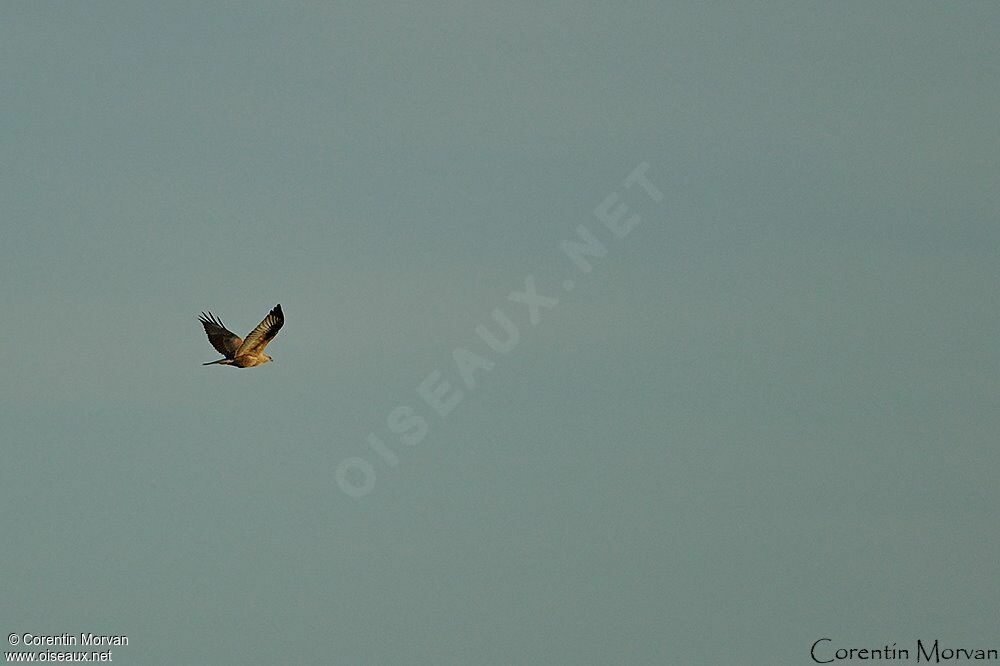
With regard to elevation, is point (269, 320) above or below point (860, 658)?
above

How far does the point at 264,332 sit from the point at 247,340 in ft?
2.66

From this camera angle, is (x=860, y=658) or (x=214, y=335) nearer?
(x=214, y=335)

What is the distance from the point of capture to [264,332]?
88500 millimetres

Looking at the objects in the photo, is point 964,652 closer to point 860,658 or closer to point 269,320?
point 860,658

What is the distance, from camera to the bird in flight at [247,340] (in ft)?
290

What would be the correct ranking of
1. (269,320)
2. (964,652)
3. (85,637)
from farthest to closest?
(85,637) < (964,652) < (269,320)

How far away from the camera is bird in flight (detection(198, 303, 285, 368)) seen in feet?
290

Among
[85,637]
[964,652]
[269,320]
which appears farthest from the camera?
[85,637]

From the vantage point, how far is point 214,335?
8906 centimetres

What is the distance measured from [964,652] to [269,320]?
131 ft

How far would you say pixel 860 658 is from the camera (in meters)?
108

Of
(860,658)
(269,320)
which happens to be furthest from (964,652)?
(269,320)

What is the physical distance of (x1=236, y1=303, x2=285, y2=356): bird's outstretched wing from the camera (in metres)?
88.5

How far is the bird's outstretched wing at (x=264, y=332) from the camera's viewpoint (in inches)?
3484
